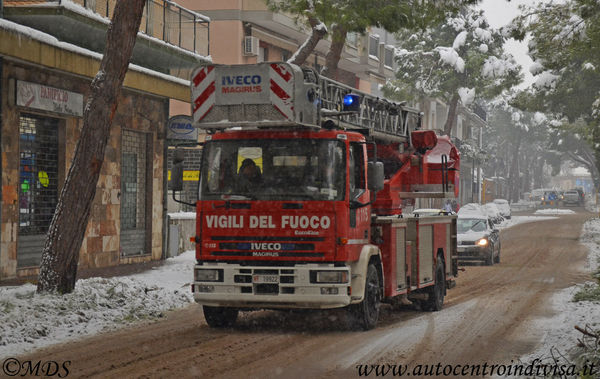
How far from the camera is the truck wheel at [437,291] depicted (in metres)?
15.3

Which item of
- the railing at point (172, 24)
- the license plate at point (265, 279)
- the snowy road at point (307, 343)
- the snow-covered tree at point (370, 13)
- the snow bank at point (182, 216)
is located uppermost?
the railing at point (172, 24)

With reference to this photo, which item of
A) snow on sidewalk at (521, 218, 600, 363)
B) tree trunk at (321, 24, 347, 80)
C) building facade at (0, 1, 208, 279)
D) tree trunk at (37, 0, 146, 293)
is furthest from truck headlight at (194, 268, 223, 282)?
tree trunk at (321, 24, 347, 80)

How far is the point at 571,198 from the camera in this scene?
4414 inches

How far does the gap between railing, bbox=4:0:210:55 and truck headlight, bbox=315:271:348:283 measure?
1135cm

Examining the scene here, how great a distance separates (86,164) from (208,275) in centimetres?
325

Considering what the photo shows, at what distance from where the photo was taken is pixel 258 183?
461 inches

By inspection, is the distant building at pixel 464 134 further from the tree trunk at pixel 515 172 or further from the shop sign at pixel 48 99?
the shop sign at pixel 48 99

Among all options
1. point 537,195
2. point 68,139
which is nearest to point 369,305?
point 68,139

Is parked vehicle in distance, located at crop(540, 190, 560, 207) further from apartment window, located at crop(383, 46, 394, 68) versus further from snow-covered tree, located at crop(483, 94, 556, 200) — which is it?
apartment window, located at crop(383, 46, 394, 68)

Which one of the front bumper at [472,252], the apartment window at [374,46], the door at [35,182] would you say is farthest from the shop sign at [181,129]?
the apartment window at [374,46]

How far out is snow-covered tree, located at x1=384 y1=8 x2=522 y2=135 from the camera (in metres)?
49.1

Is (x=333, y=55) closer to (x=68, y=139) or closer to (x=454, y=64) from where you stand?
(x=68, y=139)

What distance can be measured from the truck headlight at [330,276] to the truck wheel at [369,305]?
78 centimetres

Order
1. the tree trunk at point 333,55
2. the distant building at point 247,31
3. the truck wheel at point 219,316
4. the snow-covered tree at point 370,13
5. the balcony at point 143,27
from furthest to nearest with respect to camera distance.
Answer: the distant building at point 247,31 → the tree trunk at point 333,55 → the snow-covered tree at point 370,13 → the balcony at point 143,27 → the truck wheel at point 219,316
